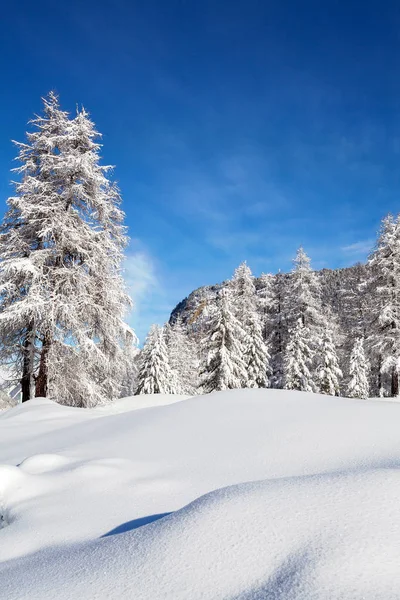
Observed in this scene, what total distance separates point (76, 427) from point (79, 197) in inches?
314

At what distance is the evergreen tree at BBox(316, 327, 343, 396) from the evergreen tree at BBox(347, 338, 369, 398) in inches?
91.7

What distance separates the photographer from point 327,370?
25094 mm

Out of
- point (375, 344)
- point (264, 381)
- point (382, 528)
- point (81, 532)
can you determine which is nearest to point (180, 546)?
point (382, 528)

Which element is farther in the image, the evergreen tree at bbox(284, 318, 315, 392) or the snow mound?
the evergreen tree at bbox(284, 318, 315, 392)

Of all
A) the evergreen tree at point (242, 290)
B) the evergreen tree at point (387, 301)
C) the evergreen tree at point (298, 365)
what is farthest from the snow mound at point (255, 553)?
the evergreen tree at point (242, 290)

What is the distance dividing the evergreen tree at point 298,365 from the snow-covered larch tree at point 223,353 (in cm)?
294

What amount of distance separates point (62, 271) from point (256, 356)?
1666 cm

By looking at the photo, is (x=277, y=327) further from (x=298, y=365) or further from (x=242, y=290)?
(x=298, y=365)

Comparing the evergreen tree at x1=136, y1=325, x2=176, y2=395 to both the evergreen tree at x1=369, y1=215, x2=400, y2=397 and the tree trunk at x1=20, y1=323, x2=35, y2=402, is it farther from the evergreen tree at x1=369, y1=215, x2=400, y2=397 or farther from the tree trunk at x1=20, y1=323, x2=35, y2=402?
the tree trunk at x1=20, y1=323, x2=35, y2=402

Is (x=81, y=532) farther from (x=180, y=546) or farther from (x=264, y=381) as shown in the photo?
(x=264, y=381)

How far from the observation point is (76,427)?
646 centimetres

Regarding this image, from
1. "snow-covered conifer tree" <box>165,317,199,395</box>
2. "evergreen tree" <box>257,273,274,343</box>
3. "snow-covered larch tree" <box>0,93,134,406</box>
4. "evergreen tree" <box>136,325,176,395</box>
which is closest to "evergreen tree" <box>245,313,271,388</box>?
"evergreen tree" <box>257,273,274,343</box>

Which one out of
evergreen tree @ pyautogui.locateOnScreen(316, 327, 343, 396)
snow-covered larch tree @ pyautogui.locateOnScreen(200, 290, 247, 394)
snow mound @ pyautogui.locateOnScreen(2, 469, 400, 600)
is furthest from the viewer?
evergreen tree @ pyautogui.locateOnScreen(316, 327, 343, 396)

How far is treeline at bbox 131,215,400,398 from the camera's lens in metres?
21.2
